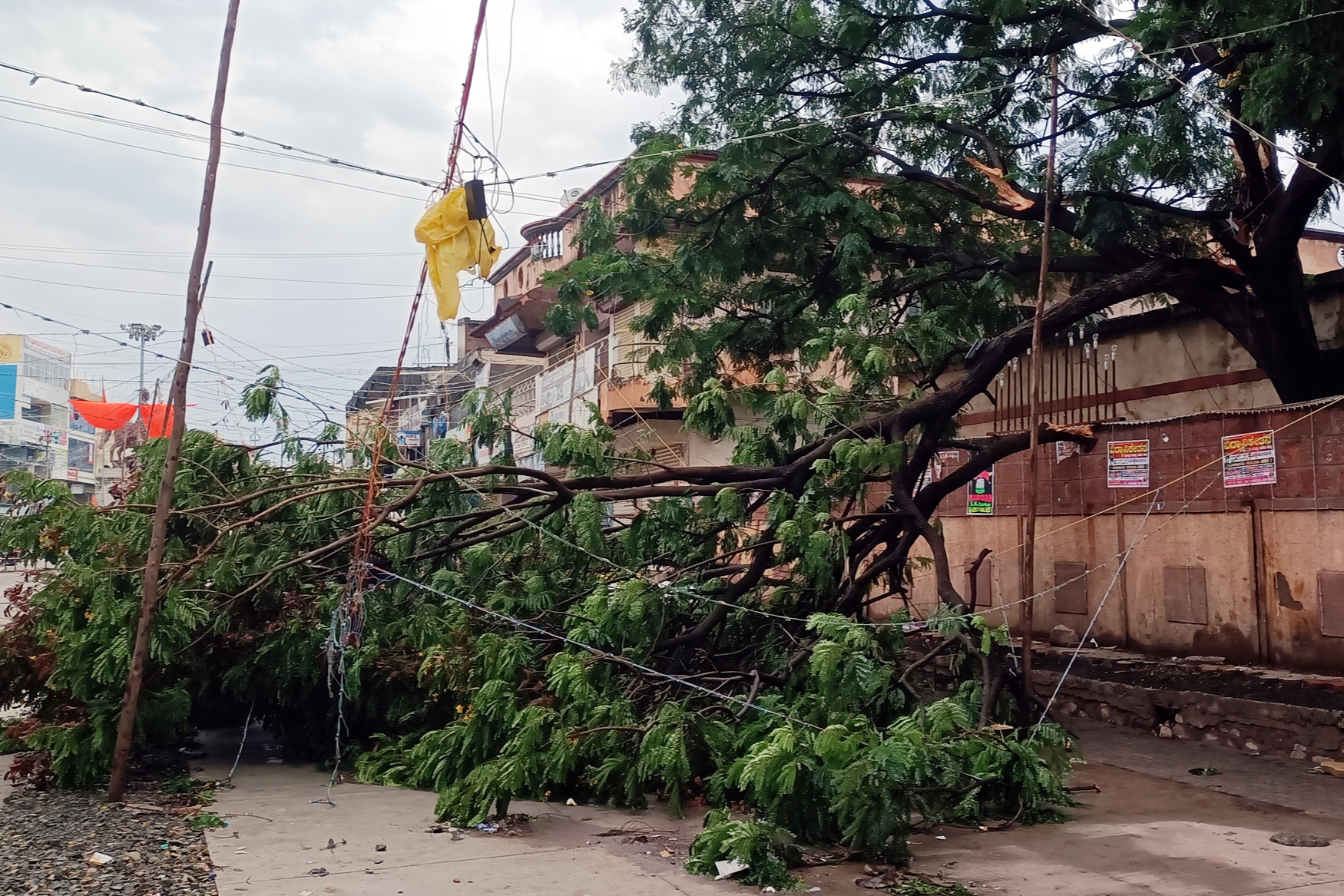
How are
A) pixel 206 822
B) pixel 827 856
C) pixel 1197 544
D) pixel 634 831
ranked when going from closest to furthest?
1. pixel 827 856
2. pixel 634 831
3. pixel 206 822
4. pixel 1197 544

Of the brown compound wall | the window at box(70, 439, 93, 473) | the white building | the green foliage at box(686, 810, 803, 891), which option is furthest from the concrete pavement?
the window at box(70, 439, 93, 473)

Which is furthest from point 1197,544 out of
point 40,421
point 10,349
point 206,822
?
point 40,421

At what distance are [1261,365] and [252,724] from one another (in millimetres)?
9590

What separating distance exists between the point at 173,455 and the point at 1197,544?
28.5 ft

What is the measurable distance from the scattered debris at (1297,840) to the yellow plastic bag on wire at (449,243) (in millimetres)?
5904

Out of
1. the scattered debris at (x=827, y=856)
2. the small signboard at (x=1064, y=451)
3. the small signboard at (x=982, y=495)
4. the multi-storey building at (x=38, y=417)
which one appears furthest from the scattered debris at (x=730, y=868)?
the multi-storey building at (x=38, y=417)

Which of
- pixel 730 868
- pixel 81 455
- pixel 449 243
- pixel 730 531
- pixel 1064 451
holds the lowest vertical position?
pixel 730 868

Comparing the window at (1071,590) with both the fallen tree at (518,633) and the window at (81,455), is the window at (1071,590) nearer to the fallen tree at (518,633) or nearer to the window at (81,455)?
the fallen tree at (518,633)

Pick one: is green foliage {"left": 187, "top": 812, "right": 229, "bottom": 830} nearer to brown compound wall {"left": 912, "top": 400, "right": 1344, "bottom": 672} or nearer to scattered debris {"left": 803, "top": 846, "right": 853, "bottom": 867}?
scattered debris {"left": 803, "top": 846, "right": 853, "bottom": 867}

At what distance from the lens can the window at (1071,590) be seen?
1120 centimetres

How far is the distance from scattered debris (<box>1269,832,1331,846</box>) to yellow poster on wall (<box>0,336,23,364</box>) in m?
47.5

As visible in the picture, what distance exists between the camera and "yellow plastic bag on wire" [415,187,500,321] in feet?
24.5

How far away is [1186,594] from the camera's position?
32.7ft

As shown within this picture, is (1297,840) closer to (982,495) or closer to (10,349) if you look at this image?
(982,495)
